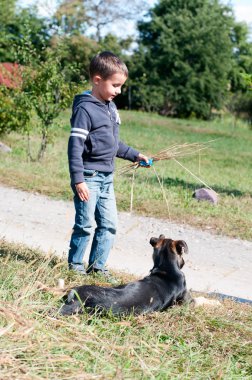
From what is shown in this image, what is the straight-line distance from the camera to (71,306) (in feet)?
14.6

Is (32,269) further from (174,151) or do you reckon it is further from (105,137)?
(174,151)

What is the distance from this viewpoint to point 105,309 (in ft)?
14.7

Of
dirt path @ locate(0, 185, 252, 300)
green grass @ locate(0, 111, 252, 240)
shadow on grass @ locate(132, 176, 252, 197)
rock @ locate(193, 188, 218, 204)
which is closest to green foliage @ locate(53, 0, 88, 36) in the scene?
green grass @ locate(0, 111, 252, 240)

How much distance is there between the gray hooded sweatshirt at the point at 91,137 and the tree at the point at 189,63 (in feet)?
132

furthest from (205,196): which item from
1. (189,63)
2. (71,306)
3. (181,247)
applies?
(189,63)

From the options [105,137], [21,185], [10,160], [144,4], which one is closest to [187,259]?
[105,137]

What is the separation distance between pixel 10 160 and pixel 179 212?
5.58m

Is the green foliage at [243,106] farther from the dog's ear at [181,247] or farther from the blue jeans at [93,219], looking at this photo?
the dog's ear at [181,247]

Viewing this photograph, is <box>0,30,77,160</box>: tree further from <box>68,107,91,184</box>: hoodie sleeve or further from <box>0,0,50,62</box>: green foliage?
<box>0,0,50,62</box>: green foliage

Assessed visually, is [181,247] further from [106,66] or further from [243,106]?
[243,106]

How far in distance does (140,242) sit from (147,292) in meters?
3.08

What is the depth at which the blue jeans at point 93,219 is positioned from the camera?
5516 mm

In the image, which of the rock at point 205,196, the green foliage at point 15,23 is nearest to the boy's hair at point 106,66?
the rock at point 205,196

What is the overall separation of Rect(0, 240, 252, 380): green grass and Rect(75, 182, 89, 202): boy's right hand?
0.64 m
